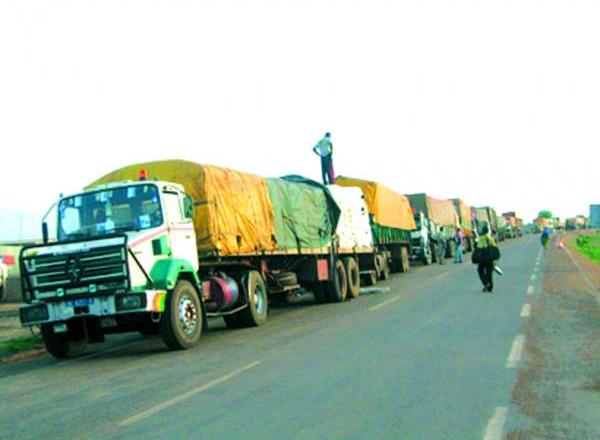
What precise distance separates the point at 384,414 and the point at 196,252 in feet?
23.6

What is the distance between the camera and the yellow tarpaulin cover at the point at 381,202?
2920 cm

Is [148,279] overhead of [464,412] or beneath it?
overhead

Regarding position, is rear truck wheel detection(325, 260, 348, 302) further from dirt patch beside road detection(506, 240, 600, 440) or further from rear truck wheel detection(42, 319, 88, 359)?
rear truck wheel detection(42, 319, 88, 359)

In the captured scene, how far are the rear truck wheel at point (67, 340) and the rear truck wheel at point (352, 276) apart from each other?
9.72 metres


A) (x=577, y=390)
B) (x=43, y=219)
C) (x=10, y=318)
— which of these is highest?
(x=43, y=219)

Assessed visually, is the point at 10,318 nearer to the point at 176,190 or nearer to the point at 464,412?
the point at 176,190

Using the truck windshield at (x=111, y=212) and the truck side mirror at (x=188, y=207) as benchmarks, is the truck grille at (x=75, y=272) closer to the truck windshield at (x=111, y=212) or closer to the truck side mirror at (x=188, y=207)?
the truck windshield at (x=111, y=212)

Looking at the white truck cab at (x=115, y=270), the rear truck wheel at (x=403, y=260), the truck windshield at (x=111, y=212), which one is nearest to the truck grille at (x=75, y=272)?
the white truck cab at (x=115, y=270)

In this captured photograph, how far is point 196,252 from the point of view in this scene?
13.1 m

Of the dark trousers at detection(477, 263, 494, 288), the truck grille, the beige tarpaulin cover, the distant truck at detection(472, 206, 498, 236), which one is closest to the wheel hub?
the truck grille

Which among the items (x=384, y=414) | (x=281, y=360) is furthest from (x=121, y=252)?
(x=384, y=414)

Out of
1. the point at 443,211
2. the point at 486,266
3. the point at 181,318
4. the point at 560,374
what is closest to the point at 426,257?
the point at 443,211

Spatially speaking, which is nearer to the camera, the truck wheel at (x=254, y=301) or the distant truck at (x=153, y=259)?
the distant truck at (x=153, y=259)

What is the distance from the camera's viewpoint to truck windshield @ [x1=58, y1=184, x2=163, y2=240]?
12.1 meters
